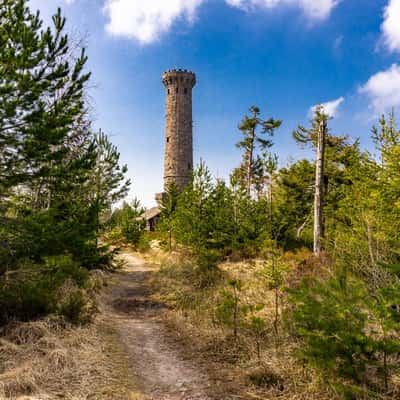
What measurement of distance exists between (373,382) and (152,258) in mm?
19695

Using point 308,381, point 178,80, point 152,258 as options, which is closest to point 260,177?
point 178,80

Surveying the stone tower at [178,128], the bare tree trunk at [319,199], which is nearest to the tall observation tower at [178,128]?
the stone tower at [178,128]

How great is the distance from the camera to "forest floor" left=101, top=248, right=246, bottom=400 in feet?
16.1

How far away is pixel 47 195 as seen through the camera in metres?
12.2

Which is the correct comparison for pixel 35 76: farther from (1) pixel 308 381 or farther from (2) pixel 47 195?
(1) pixel 308 381

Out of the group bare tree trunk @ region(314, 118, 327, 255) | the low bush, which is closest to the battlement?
bare tree trunk @ region(314, 118, 327, 255)

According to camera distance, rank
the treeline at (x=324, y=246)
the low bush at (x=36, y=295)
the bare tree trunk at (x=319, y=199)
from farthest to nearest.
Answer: the bare tree trunk at (x=319, y=199), the low bush at (x=36, y=295), the treeline at (x=324, y=246)

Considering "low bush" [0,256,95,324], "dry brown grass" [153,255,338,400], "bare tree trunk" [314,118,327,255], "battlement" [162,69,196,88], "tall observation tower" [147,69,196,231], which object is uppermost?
"battlement" [162,69,196,88]

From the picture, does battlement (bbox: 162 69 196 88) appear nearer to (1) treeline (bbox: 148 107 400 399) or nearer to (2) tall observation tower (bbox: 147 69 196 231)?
(2) tall observation tower (bbox: 147 69 196 231)

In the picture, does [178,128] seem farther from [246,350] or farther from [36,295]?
[246,350]

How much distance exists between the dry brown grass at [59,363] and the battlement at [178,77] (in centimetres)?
3163

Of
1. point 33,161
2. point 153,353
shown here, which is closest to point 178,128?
point 33,161

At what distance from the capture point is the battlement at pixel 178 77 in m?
35.0

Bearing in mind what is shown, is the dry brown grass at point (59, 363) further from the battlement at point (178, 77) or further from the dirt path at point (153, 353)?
the battlement at point (178, 77)
